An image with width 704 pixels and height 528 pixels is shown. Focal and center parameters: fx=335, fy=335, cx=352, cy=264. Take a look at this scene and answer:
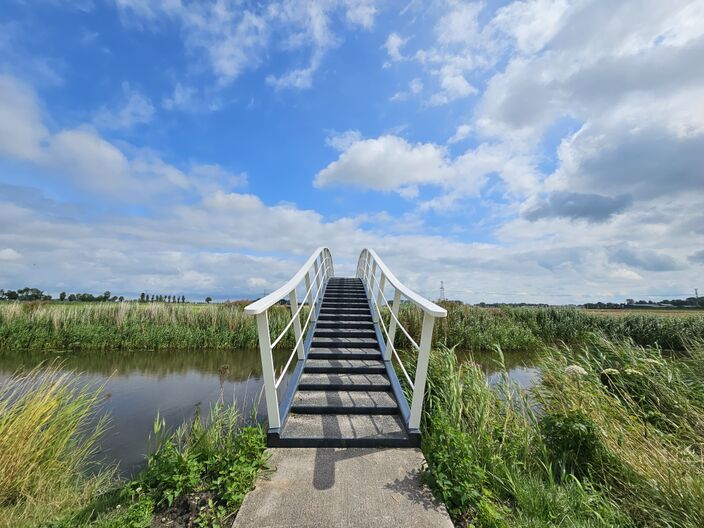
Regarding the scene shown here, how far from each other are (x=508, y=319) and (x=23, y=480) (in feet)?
51.1

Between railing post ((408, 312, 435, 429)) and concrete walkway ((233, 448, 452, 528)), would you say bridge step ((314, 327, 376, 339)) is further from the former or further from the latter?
concrete walkway ((233, 448, 452, 528))

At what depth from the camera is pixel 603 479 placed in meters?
3.11

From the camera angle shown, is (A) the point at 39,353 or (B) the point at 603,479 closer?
(B) the point at 603,479

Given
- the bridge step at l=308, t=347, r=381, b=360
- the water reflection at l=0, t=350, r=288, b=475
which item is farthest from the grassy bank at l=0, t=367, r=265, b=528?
the bridge step at l=308, t=347, r=381, b=360

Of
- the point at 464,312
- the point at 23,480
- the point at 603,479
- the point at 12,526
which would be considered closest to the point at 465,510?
the point at 603,479

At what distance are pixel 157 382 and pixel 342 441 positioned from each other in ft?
21.9

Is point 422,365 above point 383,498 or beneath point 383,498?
above

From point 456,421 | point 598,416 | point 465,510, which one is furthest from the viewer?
point 598,416

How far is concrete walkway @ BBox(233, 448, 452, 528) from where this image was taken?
2.31m

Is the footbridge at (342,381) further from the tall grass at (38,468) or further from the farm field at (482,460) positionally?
the tall grass at (38,468)

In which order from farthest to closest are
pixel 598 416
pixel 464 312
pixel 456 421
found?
pixel 464 312
pixel 598 416
pixel 456 421

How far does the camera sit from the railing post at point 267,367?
304 cm

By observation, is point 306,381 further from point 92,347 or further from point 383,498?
point 92,347

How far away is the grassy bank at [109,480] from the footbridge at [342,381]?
606 millimetres
